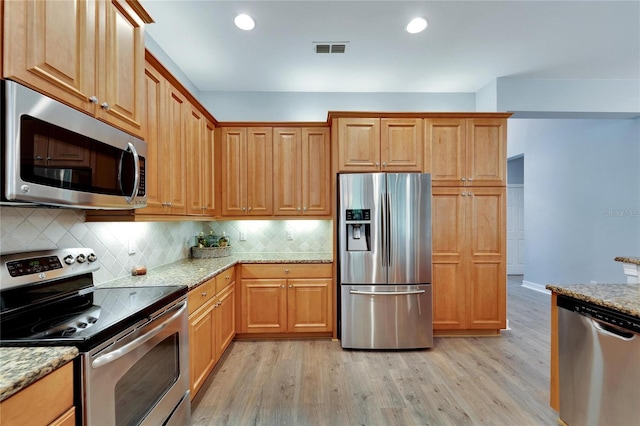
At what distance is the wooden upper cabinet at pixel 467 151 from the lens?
3145 millimetres

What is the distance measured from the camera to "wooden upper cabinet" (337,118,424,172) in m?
3.08

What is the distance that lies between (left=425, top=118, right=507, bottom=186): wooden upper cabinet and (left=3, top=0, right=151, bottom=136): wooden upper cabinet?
8.80 feet

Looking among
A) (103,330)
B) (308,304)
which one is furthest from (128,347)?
(308,304)

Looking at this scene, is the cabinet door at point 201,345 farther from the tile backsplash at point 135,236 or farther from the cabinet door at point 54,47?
the cabinet door at point 54,47

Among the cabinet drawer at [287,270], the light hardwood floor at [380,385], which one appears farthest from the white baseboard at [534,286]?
the cabinet drawer at [287,270]

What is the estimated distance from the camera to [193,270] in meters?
2.43

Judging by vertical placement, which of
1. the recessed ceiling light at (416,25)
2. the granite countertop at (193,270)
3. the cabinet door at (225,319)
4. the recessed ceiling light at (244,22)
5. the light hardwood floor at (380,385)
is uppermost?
the recessed ceiling light at (416,25)

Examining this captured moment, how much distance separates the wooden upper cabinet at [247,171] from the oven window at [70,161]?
5.74ft

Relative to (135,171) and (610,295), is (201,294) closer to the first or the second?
(135,171)

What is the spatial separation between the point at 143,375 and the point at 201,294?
803 millimetres

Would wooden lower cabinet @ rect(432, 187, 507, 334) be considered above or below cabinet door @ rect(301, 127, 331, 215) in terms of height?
below

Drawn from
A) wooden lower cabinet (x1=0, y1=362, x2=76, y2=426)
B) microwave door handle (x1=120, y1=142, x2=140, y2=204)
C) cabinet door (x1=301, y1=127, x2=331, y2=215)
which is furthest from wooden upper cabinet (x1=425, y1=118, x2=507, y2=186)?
wooden lower cabinet (x1=0, y1=362, x2=76, y2=426)

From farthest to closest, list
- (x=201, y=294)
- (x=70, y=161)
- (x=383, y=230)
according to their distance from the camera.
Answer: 1. (x=383, y=230)
2. (x=201, y=294)
3. (x=70, y=161)

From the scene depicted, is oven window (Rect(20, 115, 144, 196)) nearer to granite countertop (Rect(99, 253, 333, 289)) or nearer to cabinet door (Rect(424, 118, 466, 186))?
granite countertop (Rect(99, 253, 333, 289))
